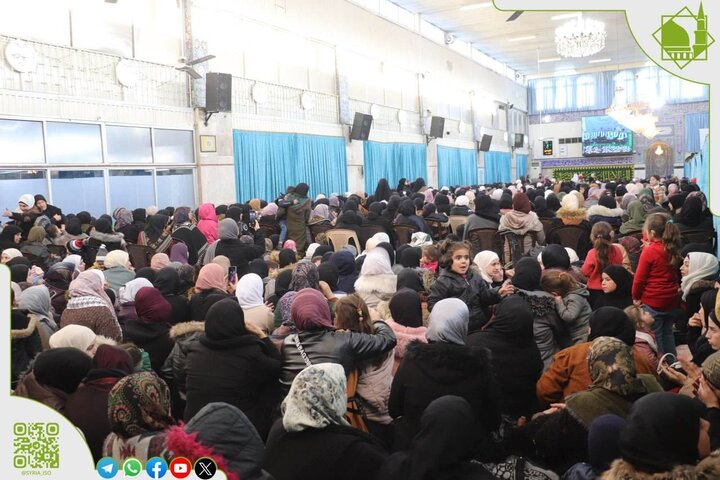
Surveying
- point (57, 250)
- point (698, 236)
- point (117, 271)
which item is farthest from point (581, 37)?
point (117, 271)

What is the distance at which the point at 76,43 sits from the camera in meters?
9.20

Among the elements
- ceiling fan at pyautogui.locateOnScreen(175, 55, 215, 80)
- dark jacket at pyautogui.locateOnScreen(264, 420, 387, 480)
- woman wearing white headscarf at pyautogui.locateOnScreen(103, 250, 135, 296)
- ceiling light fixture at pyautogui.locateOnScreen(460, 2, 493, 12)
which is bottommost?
dark jacket at pyautogui.locateOnScreen(264, 420, 387, 480)

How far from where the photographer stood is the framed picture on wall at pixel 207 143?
1154 cm

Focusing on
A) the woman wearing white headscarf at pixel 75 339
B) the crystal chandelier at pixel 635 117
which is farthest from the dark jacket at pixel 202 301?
the crystal chandelier at pixel 635 117

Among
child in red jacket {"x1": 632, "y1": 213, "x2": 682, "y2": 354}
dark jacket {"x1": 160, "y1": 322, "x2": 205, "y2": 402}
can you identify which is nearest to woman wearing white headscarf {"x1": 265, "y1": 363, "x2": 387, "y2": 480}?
dark jacket {"x1": 160, "y1": 322, "x2": 205, "y2": 402}

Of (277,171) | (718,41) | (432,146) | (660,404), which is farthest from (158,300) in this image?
(432,146)

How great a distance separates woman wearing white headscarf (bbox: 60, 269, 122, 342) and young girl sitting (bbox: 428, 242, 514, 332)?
178 centimetres

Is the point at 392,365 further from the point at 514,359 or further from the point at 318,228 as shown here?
the point at 318,228

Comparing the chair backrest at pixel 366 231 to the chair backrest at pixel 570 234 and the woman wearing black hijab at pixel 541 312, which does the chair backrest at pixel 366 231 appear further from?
the woman wearing black hijab at pixel 541 312

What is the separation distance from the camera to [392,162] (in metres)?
18.0

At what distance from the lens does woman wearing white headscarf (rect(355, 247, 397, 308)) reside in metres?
4.04

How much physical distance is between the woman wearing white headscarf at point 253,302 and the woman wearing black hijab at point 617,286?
1.96 m

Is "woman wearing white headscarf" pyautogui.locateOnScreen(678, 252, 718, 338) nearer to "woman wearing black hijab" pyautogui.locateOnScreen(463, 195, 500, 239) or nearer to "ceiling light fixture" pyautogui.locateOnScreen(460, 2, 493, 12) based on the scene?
"woman wearing black hijab" pyautogui.locateOnScreen(463, 195, 500, 239)

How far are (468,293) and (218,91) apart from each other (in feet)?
27.8
